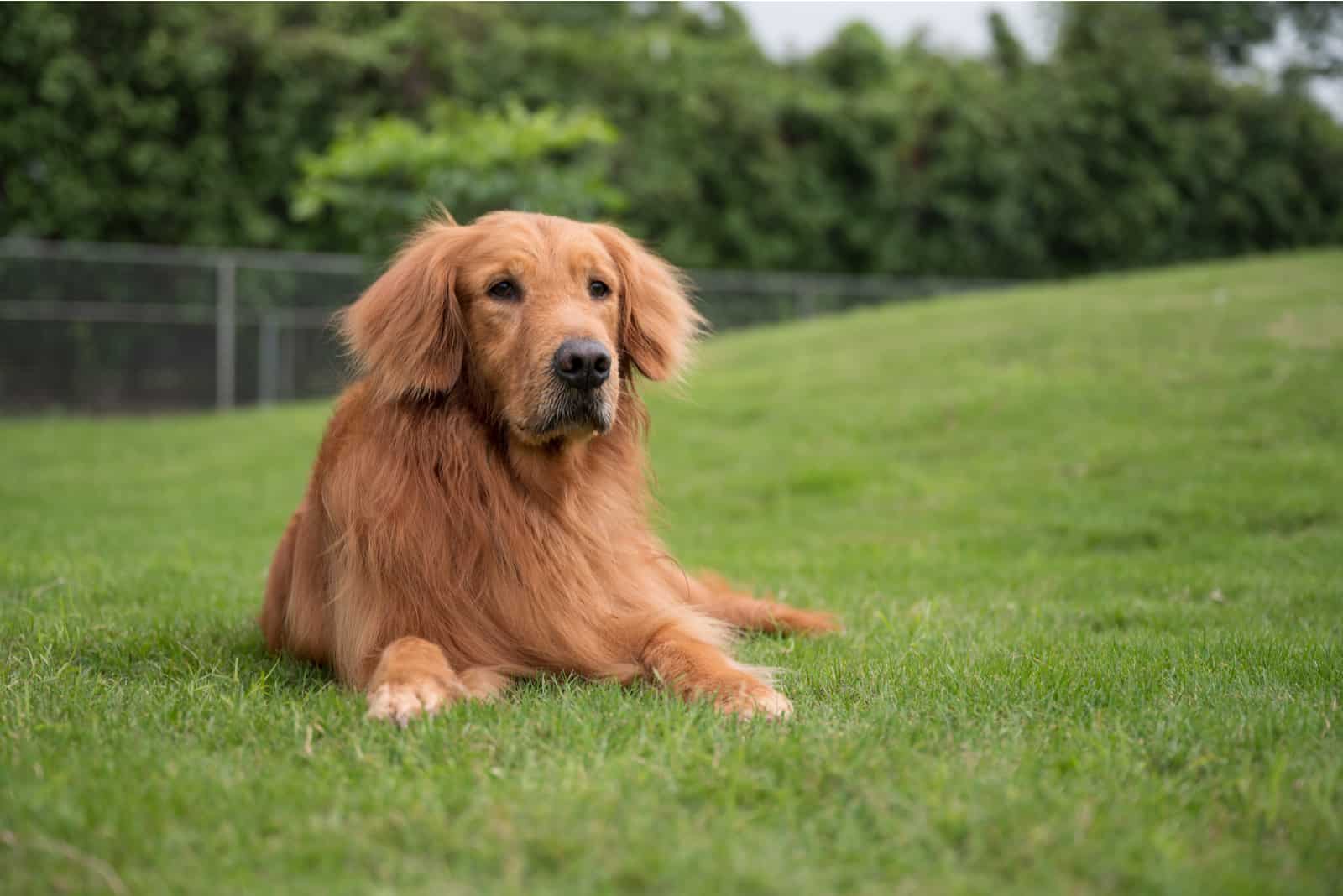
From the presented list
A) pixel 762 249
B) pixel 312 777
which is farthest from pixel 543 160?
pixel 312 777

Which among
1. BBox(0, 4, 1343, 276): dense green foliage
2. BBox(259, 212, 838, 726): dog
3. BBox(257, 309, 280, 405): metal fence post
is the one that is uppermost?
BBox(0, 4, 1343, 276): dense green foliage

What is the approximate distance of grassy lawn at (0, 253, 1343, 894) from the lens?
2.08 meters

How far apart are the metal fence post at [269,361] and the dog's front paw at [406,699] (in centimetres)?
1331

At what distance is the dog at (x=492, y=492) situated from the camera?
343 centimetres

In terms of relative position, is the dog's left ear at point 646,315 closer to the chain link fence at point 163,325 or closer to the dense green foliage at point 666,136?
the chain link fence at point 163,325

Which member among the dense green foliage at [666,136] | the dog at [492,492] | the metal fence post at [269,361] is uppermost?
the dense green foliage at [666,136]

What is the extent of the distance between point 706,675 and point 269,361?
1355 centimetres

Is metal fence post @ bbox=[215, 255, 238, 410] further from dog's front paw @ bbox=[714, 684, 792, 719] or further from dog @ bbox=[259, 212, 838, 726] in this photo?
dog's front paw @ bbox=[714, 684, 792, 719]

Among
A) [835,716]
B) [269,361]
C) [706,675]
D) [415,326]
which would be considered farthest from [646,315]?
[269,361]

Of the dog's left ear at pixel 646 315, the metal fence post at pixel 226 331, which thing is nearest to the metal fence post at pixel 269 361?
the metal fence post at pixel 226 331

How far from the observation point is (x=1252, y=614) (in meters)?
4.61

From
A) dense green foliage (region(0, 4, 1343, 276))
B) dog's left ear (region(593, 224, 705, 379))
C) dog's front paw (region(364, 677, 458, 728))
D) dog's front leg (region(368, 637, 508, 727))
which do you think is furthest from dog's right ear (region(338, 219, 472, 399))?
dense green foliage (region(0, 4, 1343, 276))

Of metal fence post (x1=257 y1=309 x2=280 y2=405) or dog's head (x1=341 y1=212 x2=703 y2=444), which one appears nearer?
dog's head (x1=341 y1=212 x2=703 y2=444)

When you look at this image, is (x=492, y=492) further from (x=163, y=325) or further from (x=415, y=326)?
(x=163, y=325)
